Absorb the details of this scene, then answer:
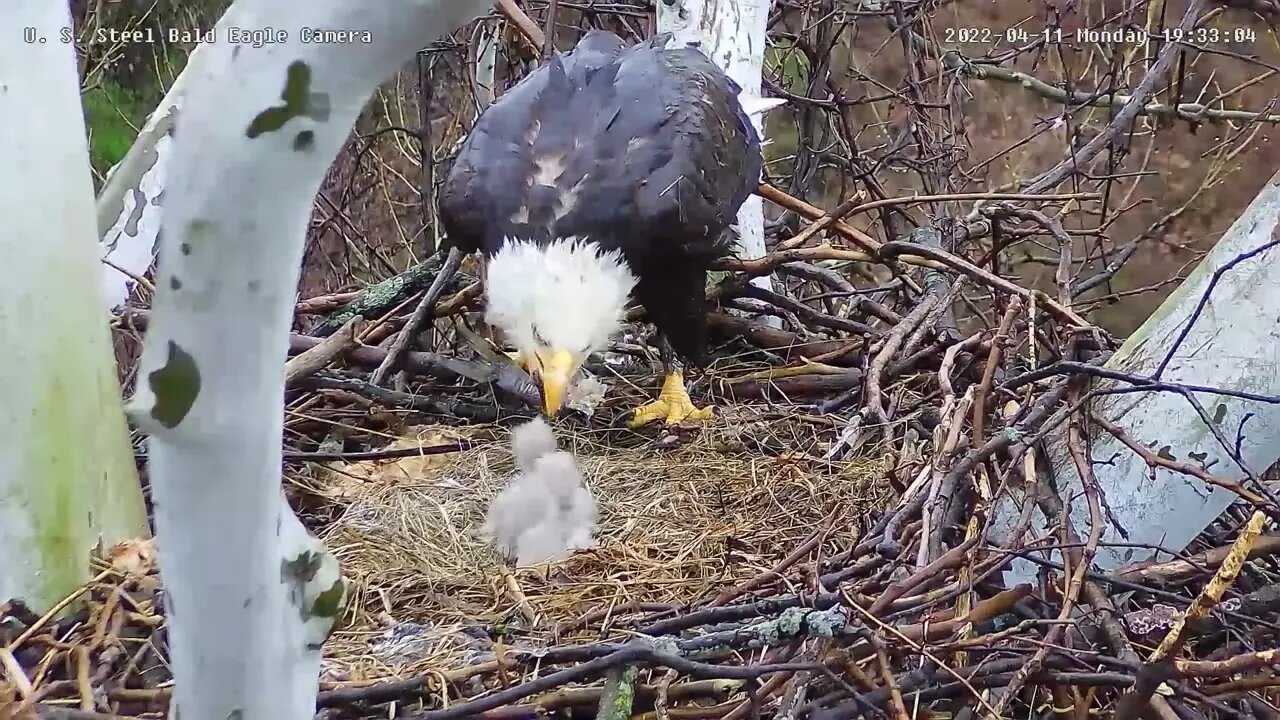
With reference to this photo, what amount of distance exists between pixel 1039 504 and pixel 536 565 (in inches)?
→ 44.6

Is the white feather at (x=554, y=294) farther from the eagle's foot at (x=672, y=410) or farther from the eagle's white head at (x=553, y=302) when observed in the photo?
the eagle's foot at (x=672, y=410)

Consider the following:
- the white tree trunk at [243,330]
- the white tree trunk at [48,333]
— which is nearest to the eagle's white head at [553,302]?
the white tree trunk at [48,333]

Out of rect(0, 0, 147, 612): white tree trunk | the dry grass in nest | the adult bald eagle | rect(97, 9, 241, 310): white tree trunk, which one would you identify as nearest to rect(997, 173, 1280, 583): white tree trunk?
the dry grass in nest

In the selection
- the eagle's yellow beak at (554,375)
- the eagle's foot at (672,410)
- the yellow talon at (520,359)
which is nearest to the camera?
the eagle's yellow beak at (554,375)

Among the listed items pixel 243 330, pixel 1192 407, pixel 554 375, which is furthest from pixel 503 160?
pixel 243 330

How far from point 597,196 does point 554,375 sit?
21.2 inches

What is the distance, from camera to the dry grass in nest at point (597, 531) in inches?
87.4

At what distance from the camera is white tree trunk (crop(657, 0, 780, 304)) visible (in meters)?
3.19

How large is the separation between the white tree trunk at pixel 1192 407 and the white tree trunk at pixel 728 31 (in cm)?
176

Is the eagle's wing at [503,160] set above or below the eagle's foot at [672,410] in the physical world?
above

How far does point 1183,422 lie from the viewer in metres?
1.61

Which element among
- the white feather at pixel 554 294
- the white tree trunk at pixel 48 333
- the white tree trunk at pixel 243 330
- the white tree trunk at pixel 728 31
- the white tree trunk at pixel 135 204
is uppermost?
the white tree trunk at pixel 728 31

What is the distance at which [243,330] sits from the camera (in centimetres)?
82

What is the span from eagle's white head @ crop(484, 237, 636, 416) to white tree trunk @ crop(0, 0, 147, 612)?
1.07m
